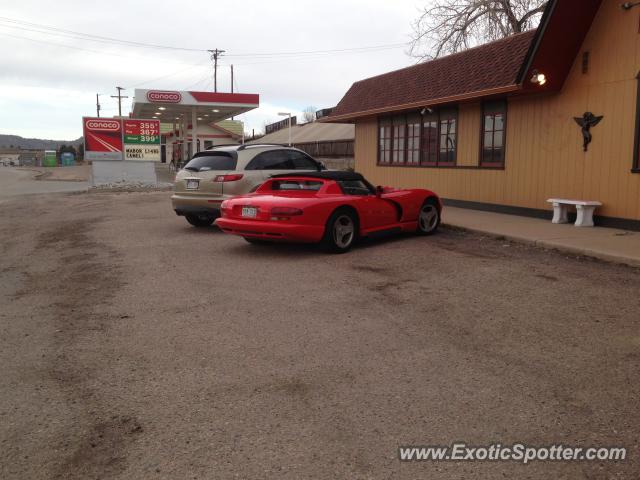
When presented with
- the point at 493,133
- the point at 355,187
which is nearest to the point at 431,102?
the point at 493,133

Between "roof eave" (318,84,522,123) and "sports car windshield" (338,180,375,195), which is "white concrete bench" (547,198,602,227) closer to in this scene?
"roof eave" (318,84,522,123)

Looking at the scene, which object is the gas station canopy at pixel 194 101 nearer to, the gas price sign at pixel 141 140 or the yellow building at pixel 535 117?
the gas price sign at pixel 141 140

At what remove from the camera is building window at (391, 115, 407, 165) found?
18423mm

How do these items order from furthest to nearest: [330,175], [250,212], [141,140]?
[141,140] → [330,175] → [250,212]

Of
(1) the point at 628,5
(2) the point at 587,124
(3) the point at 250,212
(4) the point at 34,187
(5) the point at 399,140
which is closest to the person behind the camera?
(3) the point at 250,212

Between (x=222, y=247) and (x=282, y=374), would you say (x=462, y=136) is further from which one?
(x=282, y=374)

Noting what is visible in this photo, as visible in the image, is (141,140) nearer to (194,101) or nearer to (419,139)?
(194,101)

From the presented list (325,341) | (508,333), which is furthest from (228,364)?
(508,333)

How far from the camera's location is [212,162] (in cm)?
1159

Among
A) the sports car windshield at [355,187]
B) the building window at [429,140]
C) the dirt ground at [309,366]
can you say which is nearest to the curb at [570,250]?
the dirt ground at [309,366]

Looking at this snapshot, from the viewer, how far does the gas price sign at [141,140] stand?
29.9 metres

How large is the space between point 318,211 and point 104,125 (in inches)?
949

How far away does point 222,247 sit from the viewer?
9.90m

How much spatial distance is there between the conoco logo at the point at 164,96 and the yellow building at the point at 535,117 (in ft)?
63.9
